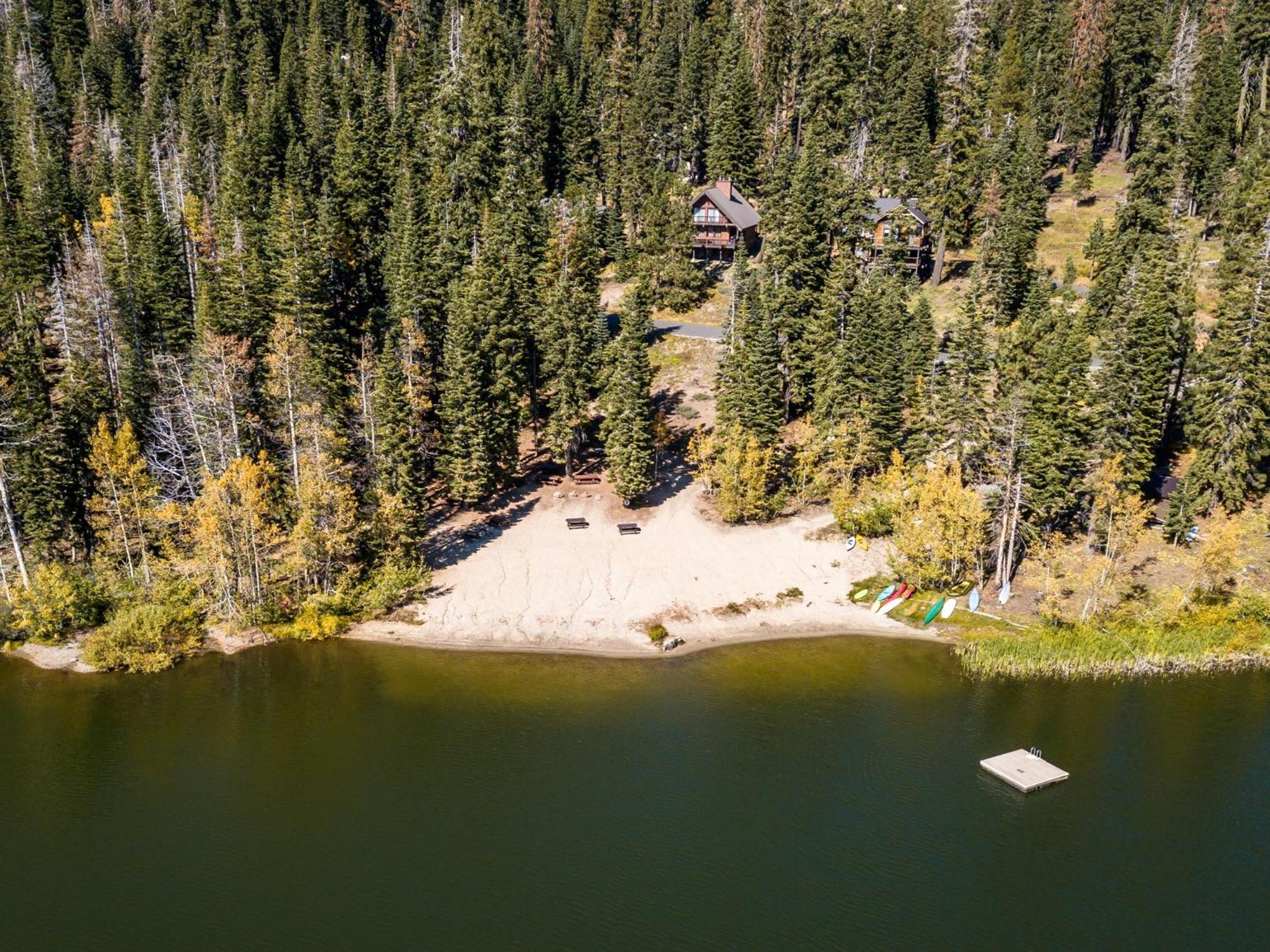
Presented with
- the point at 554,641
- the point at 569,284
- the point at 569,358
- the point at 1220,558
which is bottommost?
the point at 554,641

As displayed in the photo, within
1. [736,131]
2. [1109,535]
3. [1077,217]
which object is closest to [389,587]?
[1109,535]

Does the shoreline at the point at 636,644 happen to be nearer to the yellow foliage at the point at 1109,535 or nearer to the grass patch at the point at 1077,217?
the yellow foliage at the point at 1109,535

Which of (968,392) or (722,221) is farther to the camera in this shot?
(722,221)

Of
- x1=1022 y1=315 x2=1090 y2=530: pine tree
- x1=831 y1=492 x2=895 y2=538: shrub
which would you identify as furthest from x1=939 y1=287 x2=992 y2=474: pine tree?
x1=831 y1=492 x2=895 y2=538: shrub

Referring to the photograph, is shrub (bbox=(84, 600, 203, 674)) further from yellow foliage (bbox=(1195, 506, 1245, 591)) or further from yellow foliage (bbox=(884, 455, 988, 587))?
yellow foliage (bbox=(1195, 506, 1245, 591))

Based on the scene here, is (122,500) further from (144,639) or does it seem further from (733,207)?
(733,207)

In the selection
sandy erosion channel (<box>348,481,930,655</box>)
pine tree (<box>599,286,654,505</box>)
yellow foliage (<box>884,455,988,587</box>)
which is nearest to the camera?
sandy erosion channel (<box>348,481,930,655</box>)
